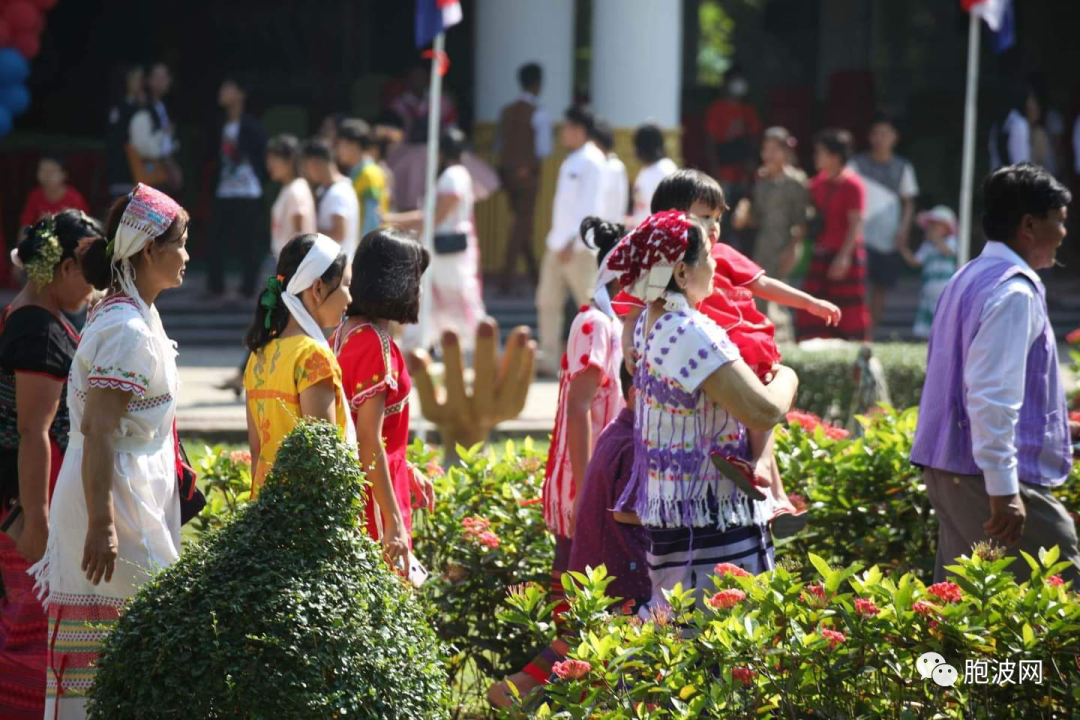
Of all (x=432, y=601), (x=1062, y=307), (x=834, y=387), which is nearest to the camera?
(x=432, y=601)

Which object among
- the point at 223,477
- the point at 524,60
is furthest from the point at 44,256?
the point at 524,60

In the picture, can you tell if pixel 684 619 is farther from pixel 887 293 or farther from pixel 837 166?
pixel 887 293

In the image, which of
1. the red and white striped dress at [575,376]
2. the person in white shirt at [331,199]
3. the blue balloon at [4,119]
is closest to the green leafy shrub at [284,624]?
the red and white striped dress at [575,376]

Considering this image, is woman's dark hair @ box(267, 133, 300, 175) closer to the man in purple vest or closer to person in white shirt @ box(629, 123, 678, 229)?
person in white shirt @ box(629, 123, 678, 229)

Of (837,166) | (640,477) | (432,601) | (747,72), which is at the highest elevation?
(747,72)

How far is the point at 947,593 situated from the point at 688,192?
58.6 inches

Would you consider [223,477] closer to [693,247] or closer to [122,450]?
[122,450]

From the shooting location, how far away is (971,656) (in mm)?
3551

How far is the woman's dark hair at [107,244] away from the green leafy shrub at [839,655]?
4.93 ft

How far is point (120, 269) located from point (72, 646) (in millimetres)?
990

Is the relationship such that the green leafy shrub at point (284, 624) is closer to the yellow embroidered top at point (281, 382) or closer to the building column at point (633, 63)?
the yellow embroidered top at point (281, 382)

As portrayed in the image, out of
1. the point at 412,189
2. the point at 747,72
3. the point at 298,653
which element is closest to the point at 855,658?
the point at 298,653

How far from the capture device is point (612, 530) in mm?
4340

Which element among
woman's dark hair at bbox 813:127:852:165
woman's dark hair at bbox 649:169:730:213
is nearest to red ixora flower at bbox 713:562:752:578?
woman's dark hair at bbox 649:169:730:213
